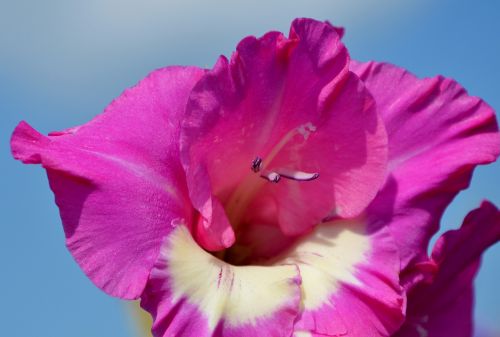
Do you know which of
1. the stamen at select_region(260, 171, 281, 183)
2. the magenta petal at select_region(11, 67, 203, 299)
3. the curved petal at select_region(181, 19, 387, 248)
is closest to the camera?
the magenta petal at select_region(11, 67, 203, 299)

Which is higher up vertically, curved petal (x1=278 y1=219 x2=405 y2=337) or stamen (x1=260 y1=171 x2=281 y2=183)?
stamen (x1=260 y1=171 x2=281 y2=183)

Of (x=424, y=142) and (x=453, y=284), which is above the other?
(x=424, y=142)

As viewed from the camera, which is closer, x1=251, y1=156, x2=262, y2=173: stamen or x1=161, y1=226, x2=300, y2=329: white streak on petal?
x1=161, y1=226, x2=300, y2=329: white streak on petal

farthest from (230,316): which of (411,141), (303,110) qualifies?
(411,141)

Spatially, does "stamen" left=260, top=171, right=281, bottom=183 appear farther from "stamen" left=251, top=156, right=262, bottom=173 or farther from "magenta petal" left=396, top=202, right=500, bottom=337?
"magenta petal" left=396, top=202, right=500, bottom=337

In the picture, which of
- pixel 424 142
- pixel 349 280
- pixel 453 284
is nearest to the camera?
pixel 349 280

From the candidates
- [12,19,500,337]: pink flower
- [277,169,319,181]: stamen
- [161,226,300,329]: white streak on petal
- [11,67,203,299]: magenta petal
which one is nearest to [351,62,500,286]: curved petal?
[12,19,500,337]: pink flower

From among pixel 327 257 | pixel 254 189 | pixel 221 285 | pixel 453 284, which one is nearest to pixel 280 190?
pixel 254 189

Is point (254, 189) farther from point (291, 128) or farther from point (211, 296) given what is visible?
point (211, 296)

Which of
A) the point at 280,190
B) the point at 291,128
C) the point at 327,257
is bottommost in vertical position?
the point at 327,257
